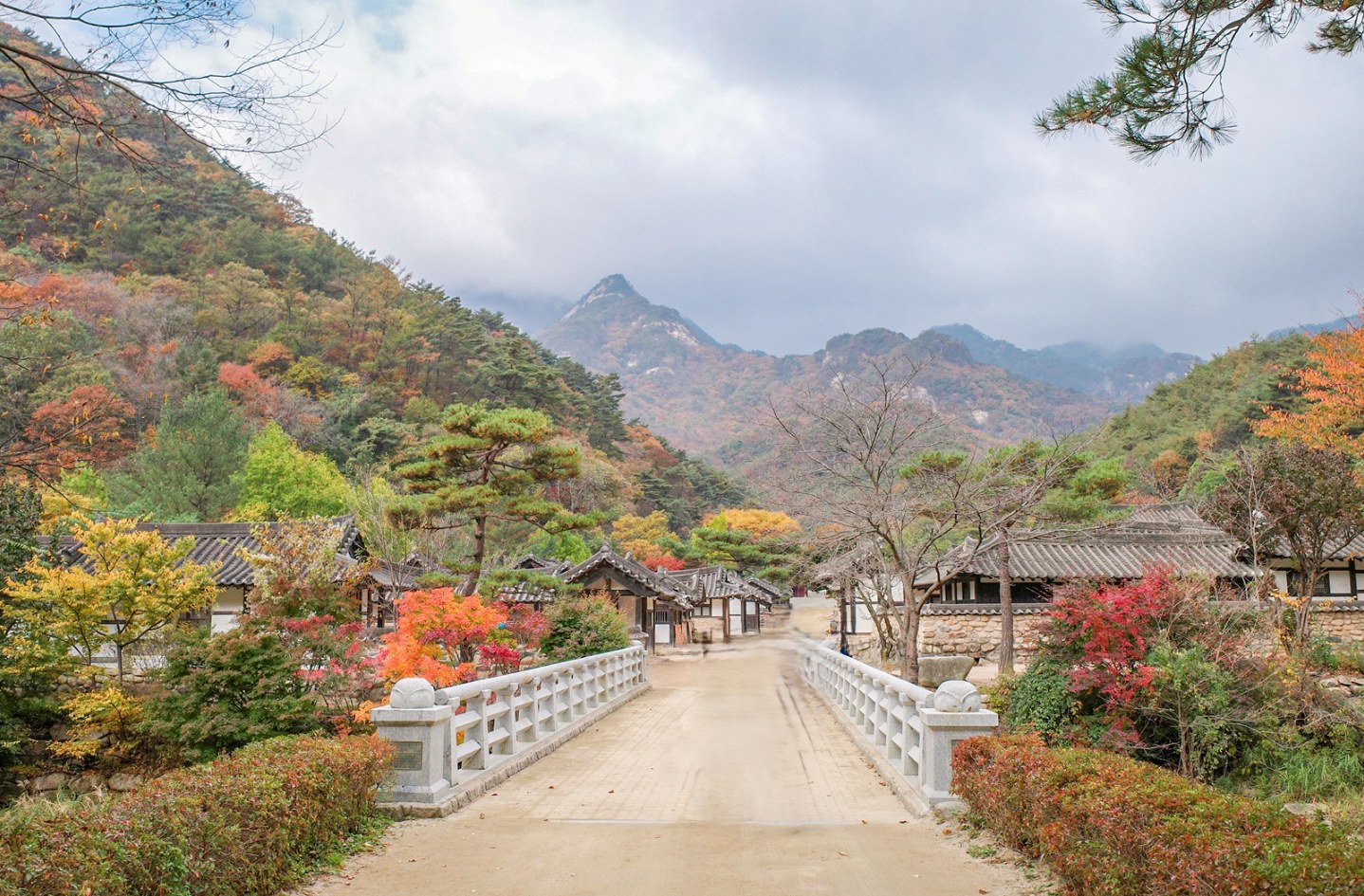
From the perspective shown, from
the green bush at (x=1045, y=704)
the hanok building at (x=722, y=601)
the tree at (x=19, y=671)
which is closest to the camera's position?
the green bush at (x=1045, y=704)

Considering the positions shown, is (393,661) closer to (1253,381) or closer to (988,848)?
(988,848)

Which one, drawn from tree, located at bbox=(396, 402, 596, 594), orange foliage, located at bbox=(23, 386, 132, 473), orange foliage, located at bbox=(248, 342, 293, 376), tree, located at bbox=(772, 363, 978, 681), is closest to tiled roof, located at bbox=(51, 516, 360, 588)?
orange foliage, located at bbox=(23, 386, 132, 473)

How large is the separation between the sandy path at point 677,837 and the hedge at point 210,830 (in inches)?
14.4

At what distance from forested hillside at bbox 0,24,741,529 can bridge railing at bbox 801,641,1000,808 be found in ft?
97.0

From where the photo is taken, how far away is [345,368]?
186 ft

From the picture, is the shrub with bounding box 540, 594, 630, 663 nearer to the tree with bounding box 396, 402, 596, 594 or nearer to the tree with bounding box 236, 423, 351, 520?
the tree with bounding box 396, 402, 596, 594

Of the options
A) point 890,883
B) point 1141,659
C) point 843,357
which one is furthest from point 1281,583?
point 843,357

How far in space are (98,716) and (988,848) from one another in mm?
16891

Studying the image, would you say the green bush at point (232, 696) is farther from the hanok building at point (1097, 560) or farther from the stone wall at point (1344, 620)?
the stone wall at point (1344, 620)

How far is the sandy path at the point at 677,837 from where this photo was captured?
562 cm

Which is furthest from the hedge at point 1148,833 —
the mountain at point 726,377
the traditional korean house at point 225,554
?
the mountain at point 726,377

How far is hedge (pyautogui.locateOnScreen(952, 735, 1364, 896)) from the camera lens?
3.70m

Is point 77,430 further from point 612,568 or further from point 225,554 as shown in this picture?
point 612,568

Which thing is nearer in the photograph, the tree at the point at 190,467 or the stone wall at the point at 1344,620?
the stone wall at the point at 1344,620
